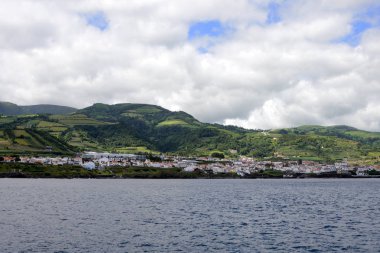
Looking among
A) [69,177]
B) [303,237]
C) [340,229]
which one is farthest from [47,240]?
[69,177]

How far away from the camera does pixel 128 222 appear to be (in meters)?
54.1

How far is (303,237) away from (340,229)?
7.47 m

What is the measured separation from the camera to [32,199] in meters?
81.1

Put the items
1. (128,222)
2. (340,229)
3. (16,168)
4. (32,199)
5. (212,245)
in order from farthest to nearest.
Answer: (16,168) < (32,199) < (128,222) < (340,229) < (212,245)

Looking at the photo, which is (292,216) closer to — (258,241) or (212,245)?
(258,241)

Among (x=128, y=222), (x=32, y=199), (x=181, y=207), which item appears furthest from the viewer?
(x=32, y=199)

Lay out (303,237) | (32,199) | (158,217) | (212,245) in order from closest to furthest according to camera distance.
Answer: (212,245) → (303,237) → (158,217) → (32,199)

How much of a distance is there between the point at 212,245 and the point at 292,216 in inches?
1001

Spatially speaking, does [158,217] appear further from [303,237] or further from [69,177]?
[69,177]

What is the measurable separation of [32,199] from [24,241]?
43.1 metres

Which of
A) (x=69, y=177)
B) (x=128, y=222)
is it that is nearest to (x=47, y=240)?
(x=128, y=222)

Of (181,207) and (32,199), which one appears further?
(32,199)

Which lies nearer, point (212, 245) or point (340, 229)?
point (212, 245)

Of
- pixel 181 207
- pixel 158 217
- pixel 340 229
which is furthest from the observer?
pixel 181 207
